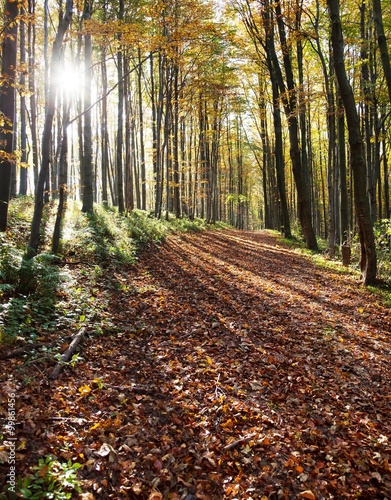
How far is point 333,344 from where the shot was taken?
5809mm

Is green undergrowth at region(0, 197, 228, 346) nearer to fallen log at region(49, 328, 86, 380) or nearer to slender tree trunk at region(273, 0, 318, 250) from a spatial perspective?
fallen log at region(49, 328, 86, 380)

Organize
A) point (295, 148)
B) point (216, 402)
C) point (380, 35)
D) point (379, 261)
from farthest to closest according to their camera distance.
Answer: point (295, 148) → point (379, 261) → point (380, 35) → point (216, 402)

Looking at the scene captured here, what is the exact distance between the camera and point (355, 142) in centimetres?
860

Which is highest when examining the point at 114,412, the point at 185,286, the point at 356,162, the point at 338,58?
the point at 338,58

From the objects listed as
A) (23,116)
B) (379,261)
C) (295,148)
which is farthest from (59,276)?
(23,116)

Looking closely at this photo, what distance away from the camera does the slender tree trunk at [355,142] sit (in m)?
8.41

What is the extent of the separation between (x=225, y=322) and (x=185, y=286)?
2191mm

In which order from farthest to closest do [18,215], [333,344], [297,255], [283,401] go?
[297,255]
[18,215]
[333,344]
[283,401]

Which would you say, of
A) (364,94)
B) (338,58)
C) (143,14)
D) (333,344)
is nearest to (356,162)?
(338,58)

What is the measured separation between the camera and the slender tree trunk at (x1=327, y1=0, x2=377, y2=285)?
8.41 meters

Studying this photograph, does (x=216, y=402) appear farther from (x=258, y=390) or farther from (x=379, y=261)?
(x=379, y=261)

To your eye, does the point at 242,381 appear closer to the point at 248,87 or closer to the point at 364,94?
the point at 364,94

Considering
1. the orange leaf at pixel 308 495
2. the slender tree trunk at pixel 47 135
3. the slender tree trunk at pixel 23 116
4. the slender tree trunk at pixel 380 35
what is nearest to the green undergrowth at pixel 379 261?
the slender tree trunk at pixel 380 35

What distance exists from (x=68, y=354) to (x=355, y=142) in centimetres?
852
